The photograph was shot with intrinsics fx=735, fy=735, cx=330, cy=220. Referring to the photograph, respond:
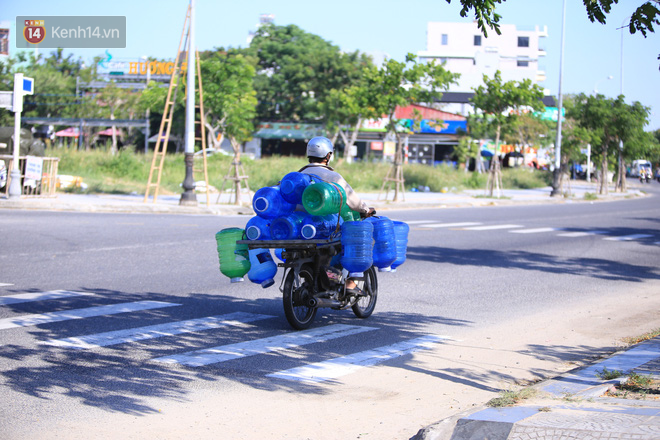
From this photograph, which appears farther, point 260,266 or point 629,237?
point 629,237

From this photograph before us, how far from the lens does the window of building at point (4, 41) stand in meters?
57.0

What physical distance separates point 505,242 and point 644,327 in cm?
856

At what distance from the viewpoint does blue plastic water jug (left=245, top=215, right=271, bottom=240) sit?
7.32 meters

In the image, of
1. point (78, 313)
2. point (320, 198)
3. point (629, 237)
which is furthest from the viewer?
point (629, 237)

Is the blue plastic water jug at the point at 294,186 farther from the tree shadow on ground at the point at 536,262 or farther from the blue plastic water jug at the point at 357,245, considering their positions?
the tree shadow on ground at the point at 536,262

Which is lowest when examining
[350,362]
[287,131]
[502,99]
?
[350,362]

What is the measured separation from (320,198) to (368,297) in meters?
1.87

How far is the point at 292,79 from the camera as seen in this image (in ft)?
204

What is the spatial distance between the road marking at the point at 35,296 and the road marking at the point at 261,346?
10.1 feet

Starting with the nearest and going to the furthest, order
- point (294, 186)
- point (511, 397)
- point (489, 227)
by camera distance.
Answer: point (511, 397), point (294, 186), point (489, 227)

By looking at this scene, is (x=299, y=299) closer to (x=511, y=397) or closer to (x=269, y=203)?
(x=269, y=203)

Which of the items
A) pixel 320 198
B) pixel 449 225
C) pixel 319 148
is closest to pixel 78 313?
pixel 320 198

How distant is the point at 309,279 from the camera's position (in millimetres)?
7543

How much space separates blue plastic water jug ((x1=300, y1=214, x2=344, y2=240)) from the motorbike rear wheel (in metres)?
1.14
